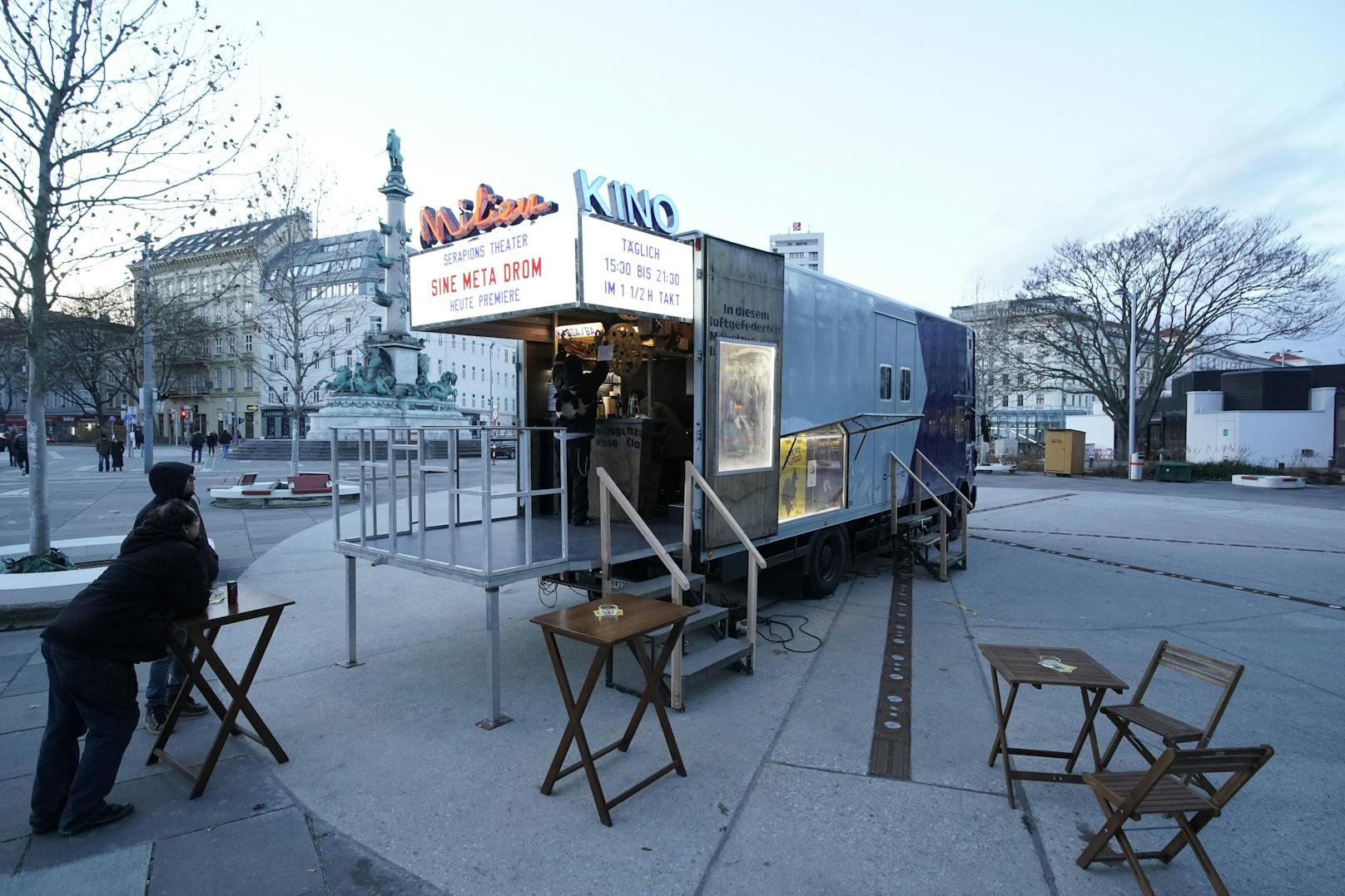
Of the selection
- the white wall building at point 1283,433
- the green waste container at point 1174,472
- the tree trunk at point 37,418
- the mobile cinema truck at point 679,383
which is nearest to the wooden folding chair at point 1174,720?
the mobile cinema truck at point 679,383

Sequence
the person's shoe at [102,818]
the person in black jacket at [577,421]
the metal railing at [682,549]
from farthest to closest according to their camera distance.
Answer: the person in black jacket at [577,421], the metal railing at [682,549], the person's shoe at [102,818]

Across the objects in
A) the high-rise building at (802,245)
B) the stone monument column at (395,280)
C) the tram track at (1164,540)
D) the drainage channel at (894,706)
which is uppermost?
the high-rise building at (802,245)

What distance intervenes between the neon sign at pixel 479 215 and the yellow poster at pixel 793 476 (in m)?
3.15

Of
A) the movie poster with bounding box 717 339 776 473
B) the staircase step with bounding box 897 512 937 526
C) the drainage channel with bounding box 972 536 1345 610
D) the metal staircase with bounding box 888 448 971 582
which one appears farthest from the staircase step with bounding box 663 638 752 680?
the drainage channel with bounding box 972 536 1345 610

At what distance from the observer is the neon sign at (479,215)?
495 centimetres

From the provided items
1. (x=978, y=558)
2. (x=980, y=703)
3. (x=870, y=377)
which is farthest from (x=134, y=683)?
(x=978, y=558)

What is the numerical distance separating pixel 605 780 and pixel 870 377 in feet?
19.3

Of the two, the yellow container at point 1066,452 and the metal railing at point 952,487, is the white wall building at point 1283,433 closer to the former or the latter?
the yellow container at point 1066,452

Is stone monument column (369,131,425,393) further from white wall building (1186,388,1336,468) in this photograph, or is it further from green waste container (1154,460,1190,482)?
white wall building (1186,388,1336,468)

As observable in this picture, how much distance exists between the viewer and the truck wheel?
779 centimetres

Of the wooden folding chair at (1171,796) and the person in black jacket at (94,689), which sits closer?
the wooden folding chair at (1171,796)

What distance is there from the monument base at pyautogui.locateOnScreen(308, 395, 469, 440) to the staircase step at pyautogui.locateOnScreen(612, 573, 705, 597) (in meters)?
25.3

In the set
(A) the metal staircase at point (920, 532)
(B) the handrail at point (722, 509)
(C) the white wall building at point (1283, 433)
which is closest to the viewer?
(B) the handrail at point (722, 509)

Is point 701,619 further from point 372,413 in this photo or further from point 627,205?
point 372,413
